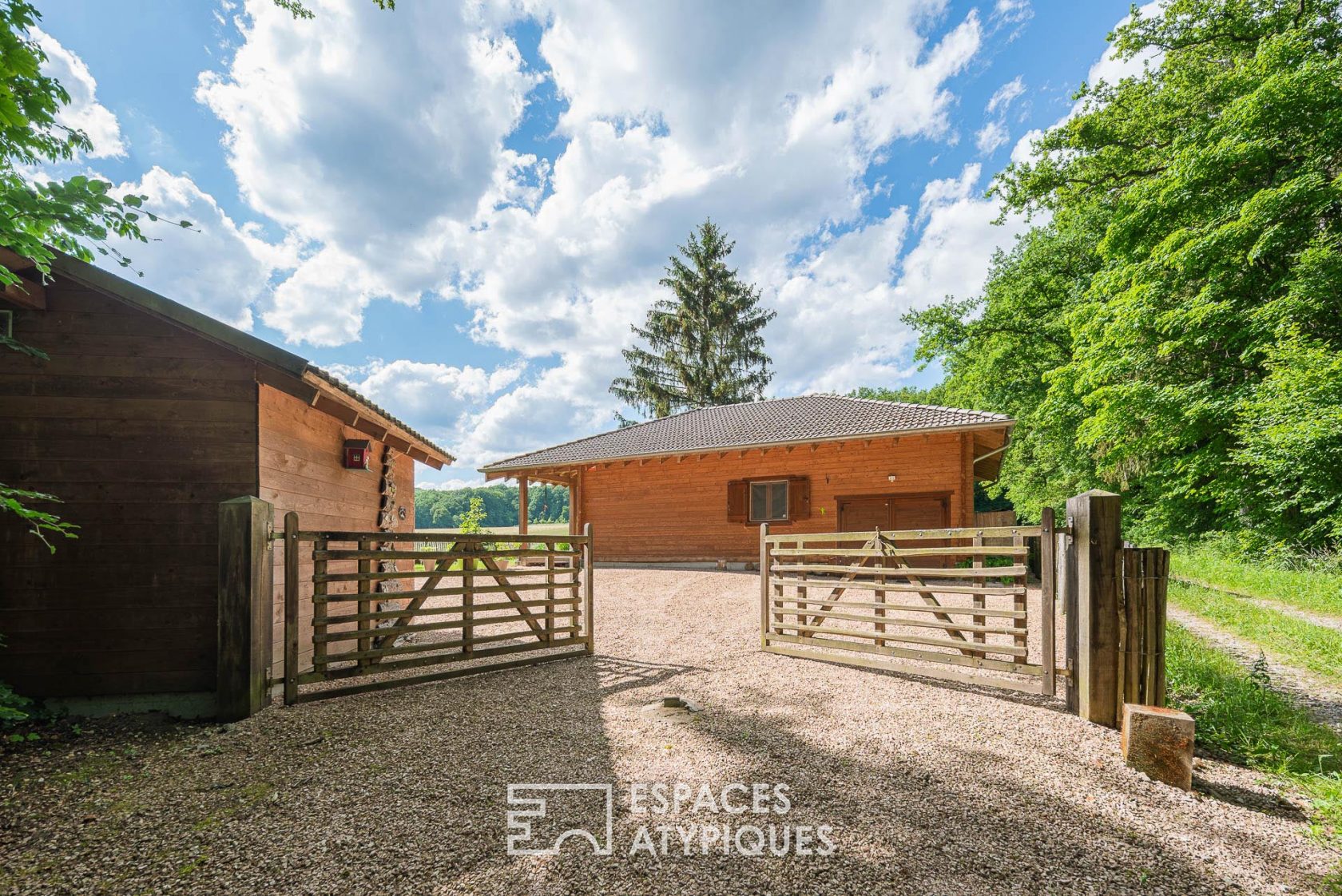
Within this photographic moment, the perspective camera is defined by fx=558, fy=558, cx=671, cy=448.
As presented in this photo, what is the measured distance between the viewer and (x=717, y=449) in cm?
1420

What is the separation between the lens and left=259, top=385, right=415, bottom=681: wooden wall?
15.7 ft

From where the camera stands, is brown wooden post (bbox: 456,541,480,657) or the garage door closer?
brown wooden post (bbox: 456,541,480,657)

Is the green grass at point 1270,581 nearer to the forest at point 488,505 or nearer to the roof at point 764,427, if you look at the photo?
the roof at point 764,427

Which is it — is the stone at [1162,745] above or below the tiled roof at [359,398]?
below

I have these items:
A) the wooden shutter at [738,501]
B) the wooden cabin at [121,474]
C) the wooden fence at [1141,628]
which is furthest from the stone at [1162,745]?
the wooden shutter at [738,501]

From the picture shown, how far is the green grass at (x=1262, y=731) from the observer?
9.41 feet

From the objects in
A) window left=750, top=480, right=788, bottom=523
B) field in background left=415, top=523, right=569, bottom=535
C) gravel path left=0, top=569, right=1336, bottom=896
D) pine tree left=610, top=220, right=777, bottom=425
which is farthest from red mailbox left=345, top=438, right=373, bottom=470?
pine tree left=610, top=220, right=777, bottom=425

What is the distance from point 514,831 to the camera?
2.66 m

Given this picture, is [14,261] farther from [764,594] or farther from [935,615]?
[935,615]

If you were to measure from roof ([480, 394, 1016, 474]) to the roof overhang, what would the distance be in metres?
0.02

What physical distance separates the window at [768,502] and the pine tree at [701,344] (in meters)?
13.1

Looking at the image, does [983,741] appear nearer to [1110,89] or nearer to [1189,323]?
[1189,323]

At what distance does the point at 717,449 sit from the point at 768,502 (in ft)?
6.32

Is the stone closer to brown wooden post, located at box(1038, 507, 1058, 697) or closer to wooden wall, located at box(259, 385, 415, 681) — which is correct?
brown wooden post, located at box(1038, 507, 1058, 697)
